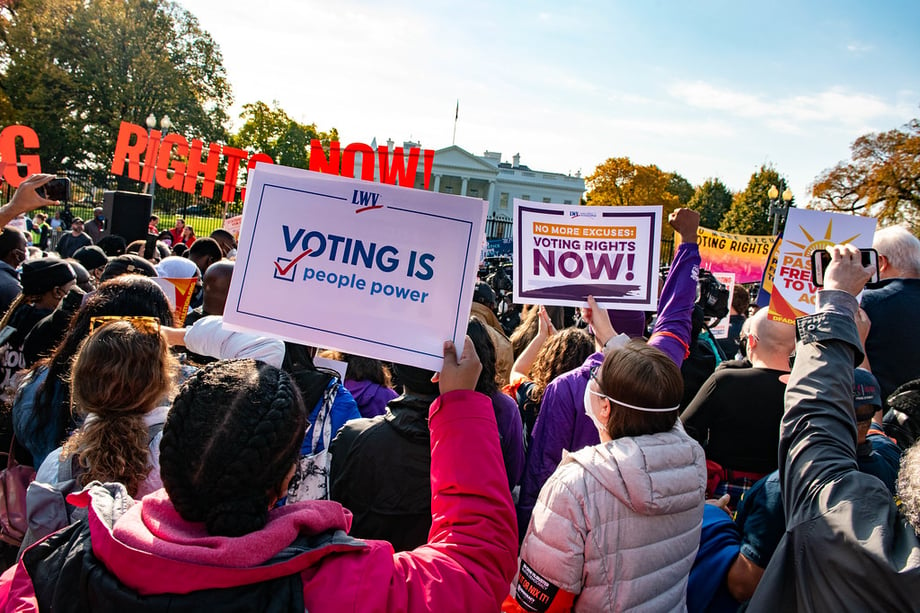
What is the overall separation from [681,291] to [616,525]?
175 centimetres

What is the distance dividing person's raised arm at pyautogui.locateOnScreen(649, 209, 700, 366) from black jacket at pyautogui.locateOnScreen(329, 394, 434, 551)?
1.50 metres

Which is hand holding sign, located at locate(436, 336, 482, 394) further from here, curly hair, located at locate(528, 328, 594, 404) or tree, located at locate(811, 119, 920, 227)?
tree, located at locate(811, 119, 920, 227)

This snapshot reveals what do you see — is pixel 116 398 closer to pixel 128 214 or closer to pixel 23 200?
pixel 23 200

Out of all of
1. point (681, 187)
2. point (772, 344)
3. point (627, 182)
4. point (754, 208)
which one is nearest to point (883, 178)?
point (754, 208)

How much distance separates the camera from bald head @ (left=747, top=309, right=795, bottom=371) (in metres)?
3.31

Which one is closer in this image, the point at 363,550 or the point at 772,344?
the point at 363,550

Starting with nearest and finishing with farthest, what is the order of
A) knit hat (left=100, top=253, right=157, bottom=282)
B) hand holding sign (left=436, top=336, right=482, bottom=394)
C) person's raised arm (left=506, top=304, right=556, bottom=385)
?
hand holding sign (left=436, top=336, right=482, bottom=394) → person's raised arm (left=506, top=304, right=556, bottom=385) → knit hat (left=100, top=253, right=157, bottom=282)

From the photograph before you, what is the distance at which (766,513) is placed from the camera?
217 centimetres

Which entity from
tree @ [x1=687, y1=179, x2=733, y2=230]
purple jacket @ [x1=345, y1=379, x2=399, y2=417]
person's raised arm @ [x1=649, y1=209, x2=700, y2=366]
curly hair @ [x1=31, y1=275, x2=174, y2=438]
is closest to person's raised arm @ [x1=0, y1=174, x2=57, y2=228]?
curly hair @ [x1=31, y1=275, x2=174, y2=438]

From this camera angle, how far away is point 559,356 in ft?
11.8

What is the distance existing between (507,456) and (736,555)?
96cm

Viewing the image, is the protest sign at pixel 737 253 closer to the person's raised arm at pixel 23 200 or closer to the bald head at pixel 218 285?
the bald head at pixel 218 285

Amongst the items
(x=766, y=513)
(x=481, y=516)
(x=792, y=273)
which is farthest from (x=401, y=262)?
(x=792, y=273)

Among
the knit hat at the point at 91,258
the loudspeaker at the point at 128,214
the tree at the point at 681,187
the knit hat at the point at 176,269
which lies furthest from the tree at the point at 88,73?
the tree at the point at 681,187
